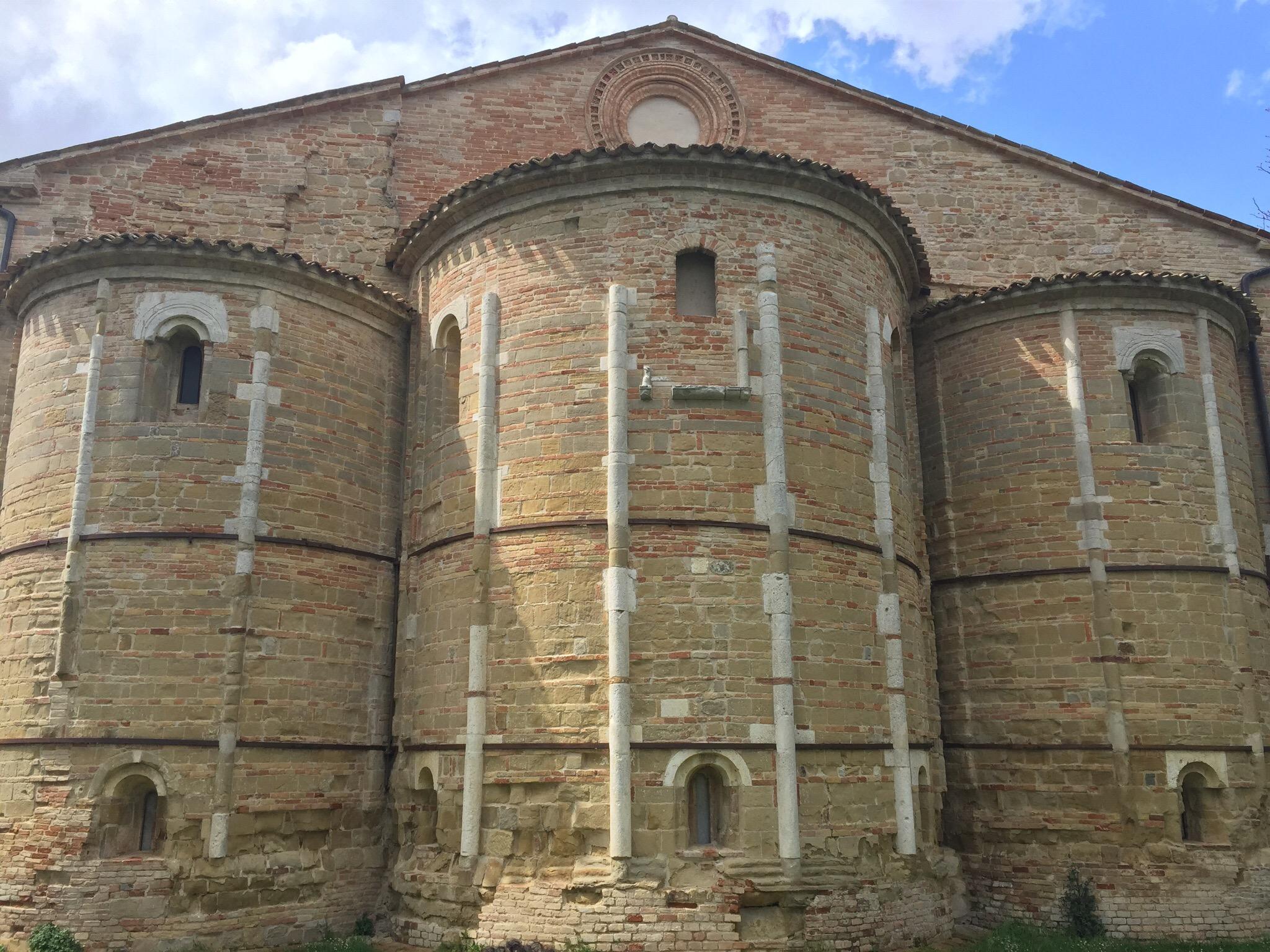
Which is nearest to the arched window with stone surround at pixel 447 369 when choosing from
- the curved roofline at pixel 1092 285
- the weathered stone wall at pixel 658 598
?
the weathered stone wall at pixel 658 598

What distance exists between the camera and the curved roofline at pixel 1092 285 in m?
13.0

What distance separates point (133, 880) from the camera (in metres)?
10.0

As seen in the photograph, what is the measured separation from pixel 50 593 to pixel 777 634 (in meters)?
7.20

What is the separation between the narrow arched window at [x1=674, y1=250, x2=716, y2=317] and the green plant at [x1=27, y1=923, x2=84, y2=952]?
326 inches

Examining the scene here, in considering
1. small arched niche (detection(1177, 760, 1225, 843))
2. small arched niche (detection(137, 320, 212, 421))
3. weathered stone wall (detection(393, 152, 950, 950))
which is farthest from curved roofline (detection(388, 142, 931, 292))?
small arched niche (detection(1177, 760, 1225, 843))

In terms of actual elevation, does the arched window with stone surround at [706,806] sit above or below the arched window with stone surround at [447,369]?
below

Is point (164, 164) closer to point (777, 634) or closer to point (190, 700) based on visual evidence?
point (190, 700)

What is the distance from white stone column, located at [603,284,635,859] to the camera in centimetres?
967

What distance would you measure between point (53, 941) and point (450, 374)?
22.1ft

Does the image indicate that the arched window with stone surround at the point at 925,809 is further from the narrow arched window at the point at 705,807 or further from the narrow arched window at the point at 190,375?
the narrow arched window at the point at 190,375

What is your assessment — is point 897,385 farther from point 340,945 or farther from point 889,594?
point 340,945

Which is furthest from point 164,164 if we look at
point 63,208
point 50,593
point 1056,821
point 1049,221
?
point 1056,821

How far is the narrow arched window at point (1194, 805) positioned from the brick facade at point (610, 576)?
59 millimetres

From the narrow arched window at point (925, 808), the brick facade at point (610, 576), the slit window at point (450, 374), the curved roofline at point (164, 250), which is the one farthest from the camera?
the slit window at point (450, 374)
